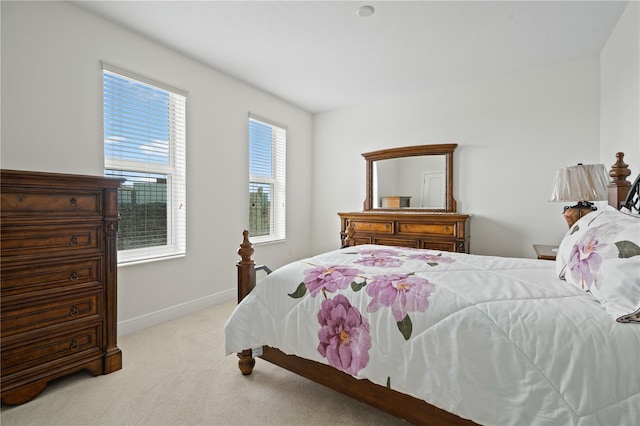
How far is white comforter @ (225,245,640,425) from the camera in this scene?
3.13 feet

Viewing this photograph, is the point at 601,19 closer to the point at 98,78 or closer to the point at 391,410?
the point at 391,410

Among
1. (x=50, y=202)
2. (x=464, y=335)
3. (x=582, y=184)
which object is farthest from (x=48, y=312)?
(x=582, y=184)

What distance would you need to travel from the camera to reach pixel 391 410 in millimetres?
1364

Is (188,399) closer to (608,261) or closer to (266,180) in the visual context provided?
(608,261)

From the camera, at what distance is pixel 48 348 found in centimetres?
170

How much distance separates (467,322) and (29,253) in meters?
2.18

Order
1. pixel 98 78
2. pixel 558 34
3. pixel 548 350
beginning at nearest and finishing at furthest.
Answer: pixel 548 350 < pixel 98 78 < pixel 558 34

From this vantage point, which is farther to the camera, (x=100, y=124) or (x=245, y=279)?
(x=100, y=124)

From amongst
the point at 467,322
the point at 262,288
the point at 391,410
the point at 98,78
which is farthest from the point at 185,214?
the point at 467,322

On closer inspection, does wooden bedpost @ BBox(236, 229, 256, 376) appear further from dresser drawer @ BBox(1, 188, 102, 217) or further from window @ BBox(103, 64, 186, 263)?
window @ BBox(103, 64, 186, 263)

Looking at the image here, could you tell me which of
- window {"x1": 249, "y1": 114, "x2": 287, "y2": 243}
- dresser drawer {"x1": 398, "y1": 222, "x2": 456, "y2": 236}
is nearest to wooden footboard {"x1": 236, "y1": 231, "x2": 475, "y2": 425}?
window {"x1": 249, "y1": 114, "x2": 287, "y2": 243}

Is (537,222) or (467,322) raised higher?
(537,222)

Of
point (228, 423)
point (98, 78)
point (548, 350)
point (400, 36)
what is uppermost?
point (400, 36)

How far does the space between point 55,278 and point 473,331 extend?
216cm
